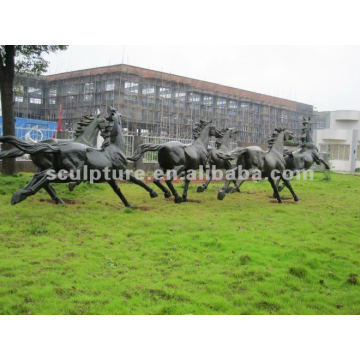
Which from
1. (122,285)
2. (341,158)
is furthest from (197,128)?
(341,158)

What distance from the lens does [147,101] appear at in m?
33.9

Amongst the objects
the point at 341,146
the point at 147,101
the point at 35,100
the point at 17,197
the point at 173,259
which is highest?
the point at 35,100

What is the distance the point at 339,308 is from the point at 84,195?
7554mm

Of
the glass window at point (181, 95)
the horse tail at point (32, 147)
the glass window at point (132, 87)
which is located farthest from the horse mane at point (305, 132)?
the glass window at point (181, 95)

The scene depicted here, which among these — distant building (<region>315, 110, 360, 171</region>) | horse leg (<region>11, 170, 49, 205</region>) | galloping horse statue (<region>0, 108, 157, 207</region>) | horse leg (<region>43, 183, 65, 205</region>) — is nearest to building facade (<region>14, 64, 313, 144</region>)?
distant building (<region>315, 110, 360, 171</region>)

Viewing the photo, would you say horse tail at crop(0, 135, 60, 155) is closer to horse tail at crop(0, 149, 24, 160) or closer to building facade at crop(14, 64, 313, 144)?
horse tail at crop(0, 149, 24, 160)

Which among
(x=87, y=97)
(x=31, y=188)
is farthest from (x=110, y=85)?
(x=31, y=188)

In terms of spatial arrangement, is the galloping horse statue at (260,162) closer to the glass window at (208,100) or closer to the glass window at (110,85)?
the glass window at (110,85)

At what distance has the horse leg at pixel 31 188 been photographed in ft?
22.4

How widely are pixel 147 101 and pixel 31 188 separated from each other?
27694 mm

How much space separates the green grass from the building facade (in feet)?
72.0

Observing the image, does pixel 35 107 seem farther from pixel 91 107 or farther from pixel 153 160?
pixel 153 160

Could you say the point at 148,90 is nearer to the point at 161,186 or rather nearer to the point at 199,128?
the point at 199,128

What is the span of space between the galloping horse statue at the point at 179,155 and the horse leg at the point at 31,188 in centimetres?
233
